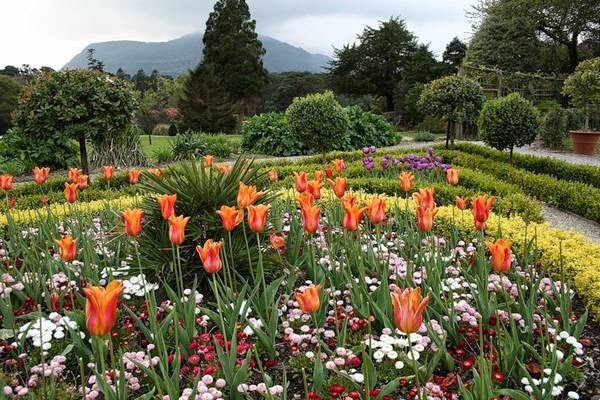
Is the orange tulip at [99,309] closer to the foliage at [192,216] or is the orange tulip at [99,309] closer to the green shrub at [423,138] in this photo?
the foliage at [192,216]

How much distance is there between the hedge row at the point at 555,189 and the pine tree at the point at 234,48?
29.8 metres

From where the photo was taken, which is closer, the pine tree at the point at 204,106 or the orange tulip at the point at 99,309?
the orange tulip at the point at 99,309

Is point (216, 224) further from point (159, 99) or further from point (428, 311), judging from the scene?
point (159, 99)

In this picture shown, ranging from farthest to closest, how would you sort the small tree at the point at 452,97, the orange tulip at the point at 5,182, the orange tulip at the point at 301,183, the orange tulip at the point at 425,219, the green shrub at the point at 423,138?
the green shrub at the point at 423,138 < the small tree at the point at 452,97 < the orange tulip at the point at 5,182 < the orange tulip at the point at 301,183 < the orange tulip at the point at 425,219

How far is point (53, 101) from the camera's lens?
9789 mm

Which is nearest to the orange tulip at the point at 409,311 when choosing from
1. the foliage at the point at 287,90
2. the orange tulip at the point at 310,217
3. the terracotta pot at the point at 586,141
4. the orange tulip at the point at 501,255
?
the orange tulip at the point at 501,255

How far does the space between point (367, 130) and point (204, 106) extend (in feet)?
45.9

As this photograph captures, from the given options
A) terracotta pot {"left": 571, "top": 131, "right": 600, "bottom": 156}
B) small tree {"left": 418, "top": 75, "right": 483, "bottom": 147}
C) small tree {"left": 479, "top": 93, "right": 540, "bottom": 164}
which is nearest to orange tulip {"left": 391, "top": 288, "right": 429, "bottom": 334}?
small tree {"left": 479, "top": 93, "right": 540, "bottom": 164}

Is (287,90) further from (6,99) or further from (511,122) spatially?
(511,122)

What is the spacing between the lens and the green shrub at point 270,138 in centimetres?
1672

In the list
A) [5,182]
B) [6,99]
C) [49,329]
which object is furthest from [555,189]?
[6,99]

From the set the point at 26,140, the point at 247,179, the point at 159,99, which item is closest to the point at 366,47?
the point at 159,99

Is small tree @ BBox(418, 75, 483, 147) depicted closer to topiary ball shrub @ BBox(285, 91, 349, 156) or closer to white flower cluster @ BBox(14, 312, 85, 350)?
topiary ball shrub @ BBox(285, 91, 349, 156)

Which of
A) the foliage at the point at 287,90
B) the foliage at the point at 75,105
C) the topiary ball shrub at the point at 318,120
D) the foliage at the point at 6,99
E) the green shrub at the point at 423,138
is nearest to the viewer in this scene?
the foliage at the point at 75,105
